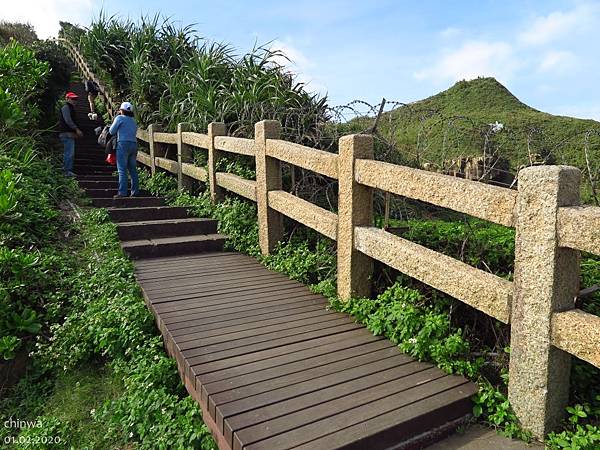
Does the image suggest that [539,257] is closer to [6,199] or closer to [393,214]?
[393,214]

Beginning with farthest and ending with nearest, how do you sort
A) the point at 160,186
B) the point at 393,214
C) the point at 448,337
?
1. the point at 160,186
2. the point at 393,214
3. the point at 448,337

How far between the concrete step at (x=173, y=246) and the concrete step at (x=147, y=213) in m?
0.74

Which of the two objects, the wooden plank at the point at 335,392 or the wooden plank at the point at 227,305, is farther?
the wooden plank at the point at 227,305

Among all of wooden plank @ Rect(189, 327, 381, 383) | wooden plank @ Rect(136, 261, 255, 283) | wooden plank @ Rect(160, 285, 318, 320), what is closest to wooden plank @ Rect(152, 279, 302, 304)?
wooden plank @ Rect(160, 285, 318, 320)

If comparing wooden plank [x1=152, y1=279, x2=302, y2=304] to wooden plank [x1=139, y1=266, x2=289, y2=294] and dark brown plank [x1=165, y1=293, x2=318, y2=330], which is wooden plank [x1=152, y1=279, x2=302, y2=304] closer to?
wooden plank [x1=139, y1=266, x2=289, y2=294]

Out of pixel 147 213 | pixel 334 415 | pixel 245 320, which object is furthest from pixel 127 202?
pixel 334 415

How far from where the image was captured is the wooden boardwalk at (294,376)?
2209mm

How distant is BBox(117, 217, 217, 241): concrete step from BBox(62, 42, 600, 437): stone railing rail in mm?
2583

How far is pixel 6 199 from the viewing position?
4512 millimetres

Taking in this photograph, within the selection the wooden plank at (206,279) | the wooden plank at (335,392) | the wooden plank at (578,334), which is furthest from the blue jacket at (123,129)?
the wooden plank at (578,334)

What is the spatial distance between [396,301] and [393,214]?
10.3 ft

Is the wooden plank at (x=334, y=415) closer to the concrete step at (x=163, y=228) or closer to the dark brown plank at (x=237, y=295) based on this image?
the dark brown plank at (x=237, y=295)

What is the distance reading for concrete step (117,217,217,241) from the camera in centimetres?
555

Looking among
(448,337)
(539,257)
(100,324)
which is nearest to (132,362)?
(100,324)
